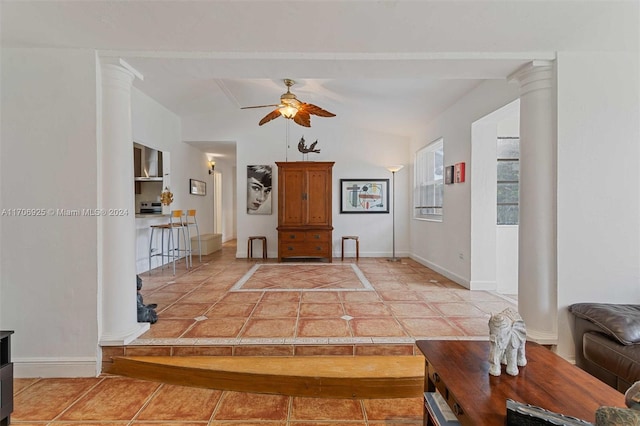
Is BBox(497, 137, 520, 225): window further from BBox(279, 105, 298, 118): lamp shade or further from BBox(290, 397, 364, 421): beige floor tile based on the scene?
BBox(290, 397, 364, 421): beige floor tile

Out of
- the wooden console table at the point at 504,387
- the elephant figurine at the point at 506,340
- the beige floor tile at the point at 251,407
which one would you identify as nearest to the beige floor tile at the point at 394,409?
the wooden console table at the point at 504,387

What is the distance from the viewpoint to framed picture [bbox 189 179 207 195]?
6.60 metres

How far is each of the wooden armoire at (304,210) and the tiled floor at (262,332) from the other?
5.10 ft

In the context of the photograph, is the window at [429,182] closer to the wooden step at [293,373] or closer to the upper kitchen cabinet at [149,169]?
the wooden step at [293,373]

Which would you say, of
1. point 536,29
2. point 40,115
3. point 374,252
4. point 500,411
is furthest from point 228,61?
point 374,252

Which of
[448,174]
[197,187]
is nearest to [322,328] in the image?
[448,174]

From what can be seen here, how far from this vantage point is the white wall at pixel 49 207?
222 centimetres

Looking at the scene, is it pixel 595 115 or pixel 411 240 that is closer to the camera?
pixel 595 115

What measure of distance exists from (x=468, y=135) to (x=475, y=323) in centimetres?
237

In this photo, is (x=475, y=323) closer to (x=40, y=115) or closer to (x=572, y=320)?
(x=572, y=320)

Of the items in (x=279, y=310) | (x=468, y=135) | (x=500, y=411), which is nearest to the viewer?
(x=500, y=411)

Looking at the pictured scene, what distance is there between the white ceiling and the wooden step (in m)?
2.21

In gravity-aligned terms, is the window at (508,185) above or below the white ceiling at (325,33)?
below

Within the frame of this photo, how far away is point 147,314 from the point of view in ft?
8.87
